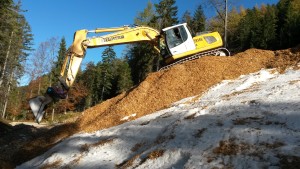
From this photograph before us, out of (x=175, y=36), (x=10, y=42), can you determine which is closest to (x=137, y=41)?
(x=175, y=36)

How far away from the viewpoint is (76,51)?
48.2 ft

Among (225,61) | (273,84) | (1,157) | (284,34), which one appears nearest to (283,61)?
(225,61)

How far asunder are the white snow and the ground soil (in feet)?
4.35

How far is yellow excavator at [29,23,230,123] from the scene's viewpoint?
13.9 meters

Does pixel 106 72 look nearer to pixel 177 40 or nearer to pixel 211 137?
pixel 177 40

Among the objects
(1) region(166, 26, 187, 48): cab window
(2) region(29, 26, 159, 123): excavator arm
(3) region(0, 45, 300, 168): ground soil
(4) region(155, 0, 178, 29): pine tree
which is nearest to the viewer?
(2) region(29, 26, 159, 123): excavator arm

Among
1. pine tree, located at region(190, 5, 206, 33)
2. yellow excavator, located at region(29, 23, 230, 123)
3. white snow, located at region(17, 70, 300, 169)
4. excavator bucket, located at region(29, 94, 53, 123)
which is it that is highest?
pine tree, located at region(190, 5, 206, 33)

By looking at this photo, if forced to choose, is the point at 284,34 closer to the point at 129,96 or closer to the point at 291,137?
the point at 129,96

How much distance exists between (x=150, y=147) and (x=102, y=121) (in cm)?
574

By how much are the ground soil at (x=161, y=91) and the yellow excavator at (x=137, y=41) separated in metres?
1.76

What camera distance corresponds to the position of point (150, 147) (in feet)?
31.6

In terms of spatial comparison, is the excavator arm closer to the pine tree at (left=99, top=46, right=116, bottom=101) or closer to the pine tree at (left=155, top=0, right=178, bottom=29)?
the pine tree at (left=155, top=0, right=178, bottom=29)

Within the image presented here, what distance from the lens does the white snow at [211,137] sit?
290 inches

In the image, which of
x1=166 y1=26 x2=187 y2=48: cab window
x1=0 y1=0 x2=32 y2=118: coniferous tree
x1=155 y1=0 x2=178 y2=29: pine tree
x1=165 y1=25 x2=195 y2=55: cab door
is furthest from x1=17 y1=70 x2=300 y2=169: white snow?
x1=155 y1=0 x2=178 y2=29: pine tree
